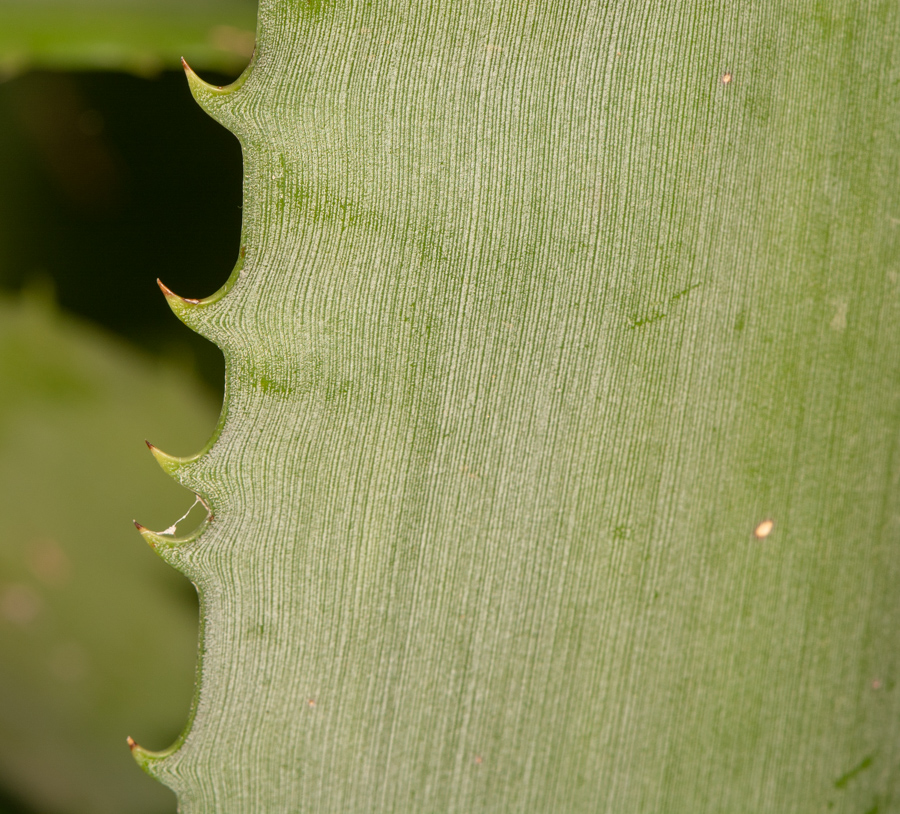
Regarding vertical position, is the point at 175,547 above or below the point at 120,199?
below

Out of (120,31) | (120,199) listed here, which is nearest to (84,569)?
(120,199)

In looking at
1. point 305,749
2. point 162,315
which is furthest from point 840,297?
point 162,315

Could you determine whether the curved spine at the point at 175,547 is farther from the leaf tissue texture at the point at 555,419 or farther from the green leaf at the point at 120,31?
the green leaf at the point at 120,31

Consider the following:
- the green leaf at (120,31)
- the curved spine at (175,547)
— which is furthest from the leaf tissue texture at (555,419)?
the green leaf at (120,31)

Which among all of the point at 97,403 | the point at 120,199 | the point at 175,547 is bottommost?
the point at 175,547

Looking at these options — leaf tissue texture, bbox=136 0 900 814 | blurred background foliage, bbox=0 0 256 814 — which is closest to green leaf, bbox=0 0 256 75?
blurred background foliage, bbox=0 0 256 814

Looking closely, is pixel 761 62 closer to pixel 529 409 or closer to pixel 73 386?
pixel 529 409

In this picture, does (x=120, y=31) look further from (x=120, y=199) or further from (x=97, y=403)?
(x=97, y=403)
